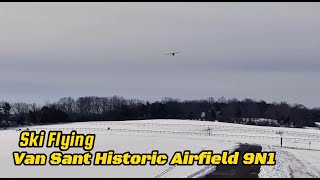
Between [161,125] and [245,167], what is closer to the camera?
[245,167]

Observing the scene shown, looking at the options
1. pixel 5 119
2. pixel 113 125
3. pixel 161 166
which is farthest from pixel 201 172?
pixel 5 119

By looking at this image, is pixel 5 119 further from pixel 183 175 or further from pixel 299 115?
pixel 183 175

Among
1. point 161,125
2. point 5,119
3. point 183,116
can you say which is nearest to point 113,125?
point 161,125

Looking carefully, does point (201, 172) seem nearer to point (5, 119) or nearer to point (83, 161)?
point (83, 161)

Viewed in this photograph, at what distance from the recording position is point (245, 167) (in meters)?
39.8

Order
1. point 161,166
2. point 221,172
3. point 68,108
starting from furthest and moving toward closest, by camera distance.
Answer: point 68,108 → point 161,166 → point 221,172

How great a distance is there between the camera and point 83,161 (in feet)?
138

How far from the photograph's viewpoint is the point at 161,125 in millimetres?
108812

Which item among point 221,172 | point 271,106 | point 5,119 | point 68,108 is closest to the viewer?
point 221,172

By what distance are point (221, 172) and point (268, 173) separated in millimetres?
3423

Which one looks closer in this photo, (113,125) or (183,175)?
(183,175)

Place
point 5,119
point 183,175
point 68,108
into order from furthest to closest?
point 68,108
point 5,119
point 183,175

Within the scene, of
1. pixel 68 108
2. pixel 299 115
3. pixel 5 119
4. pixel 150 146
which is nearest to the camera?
pixel 150 146

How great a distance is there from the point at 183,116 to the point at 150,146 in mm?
97956
